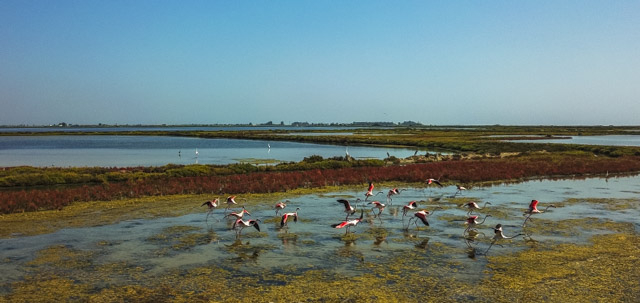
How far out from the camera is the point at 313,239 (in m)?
13.4

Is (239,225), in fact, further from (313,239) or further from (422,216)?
(422,216)

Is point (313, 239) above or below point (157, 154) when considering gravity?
above

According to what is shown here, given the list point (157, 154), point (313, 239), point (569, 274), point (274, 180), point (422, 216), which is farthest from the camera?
point (157, 154)

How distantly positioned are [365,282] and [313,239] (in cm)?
403

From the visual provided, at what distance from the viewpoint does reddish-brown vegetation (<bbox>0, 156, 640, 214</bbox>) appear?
20031 mm

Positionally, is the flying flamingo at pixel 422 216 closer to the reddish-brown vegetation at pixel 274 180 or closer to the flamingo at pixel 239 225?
the flamingo at pixel 239 225

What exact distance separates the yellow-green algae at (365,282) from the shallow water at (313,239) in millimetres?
375

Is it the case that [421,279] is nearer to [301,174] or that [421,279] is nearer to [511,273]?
[511,273]

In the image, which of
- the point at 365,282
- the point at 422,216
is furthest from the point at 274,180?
the point at 365,282

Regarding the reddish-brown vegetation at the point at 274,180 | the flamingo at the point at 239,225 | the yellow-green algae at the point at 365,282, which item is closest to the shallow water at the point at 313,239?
the flamingo at the point at 239,225

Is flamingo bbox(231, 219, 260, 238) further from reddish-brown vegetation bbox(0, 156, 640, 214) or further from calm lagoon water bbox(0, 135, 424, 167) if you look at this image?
calm lagoon water bbox(0, 135, 424, 167)

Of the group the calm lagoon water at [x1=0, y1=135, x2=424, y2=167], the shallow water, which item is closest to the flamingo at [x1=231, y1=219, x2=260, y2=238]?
the shallow water

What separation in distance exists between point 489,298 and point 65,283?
28.9 feet

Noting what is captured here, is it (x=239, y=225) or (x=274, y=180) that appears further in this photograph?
(x=274, y=180)
